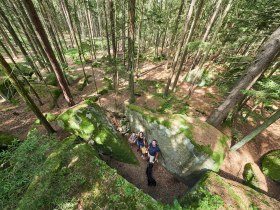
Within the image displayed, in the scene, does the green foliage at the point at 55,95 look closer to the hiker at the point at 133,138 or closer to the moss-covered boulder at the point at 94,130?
the moss-covered boulder at the point at 94,130

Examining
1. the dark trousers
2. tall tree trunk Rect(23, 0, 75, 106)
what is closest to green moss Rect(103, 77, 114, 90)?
tall tree trunk Rect(23, 0, 75, 106)

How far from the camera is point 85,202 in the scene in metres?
5.82

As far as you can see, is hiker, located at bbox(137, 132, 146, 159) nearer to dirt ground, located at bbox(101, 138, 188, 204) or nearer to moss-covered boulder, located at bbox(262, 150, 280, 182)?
dirt ground, located at bbox(101, 138, 188, 204)

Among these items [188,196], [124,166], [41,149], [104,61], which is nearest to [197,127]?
[188,196]

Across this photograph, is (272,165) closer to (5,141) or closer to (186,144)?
(186,144)

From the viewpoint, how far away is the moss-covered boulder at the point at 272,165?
8.26 meters

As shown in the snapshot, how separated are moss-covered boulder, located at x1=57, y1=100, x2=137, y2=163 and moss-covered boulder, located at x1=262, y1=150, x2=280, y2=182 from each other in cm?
773

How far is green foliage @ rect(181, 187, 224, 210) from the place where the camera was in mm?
5777

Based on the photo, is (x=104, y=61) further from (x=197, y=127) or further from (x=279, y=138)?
(x=279, y=138)

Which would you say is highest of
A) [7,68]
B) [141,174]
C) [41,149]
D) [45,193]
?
[7,68]

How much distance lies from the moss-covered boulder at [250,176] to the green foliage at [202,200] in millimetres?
3426

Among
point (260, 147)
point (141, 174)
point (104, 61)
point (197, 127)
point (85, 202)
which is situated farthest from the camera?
point (104, 61)

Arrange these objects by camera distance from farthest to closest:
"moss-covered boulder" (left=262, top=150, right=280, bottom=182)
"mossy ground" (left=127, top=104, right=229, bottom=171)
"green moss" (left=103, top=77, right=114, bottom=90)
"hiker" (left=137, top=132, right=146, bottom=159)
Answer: "green moss" (left=103, top=77, right=114, bottom=90) → "hiker" (left=137, top=132, right=146, bottom=159) → "moss-covered boulder" (left=262, top=150, right=280, bottom=182) → "mossy ground" (left=127, top=104, right=229, bottom=171)

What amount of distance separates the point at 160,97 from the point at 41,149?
33.4 feet
